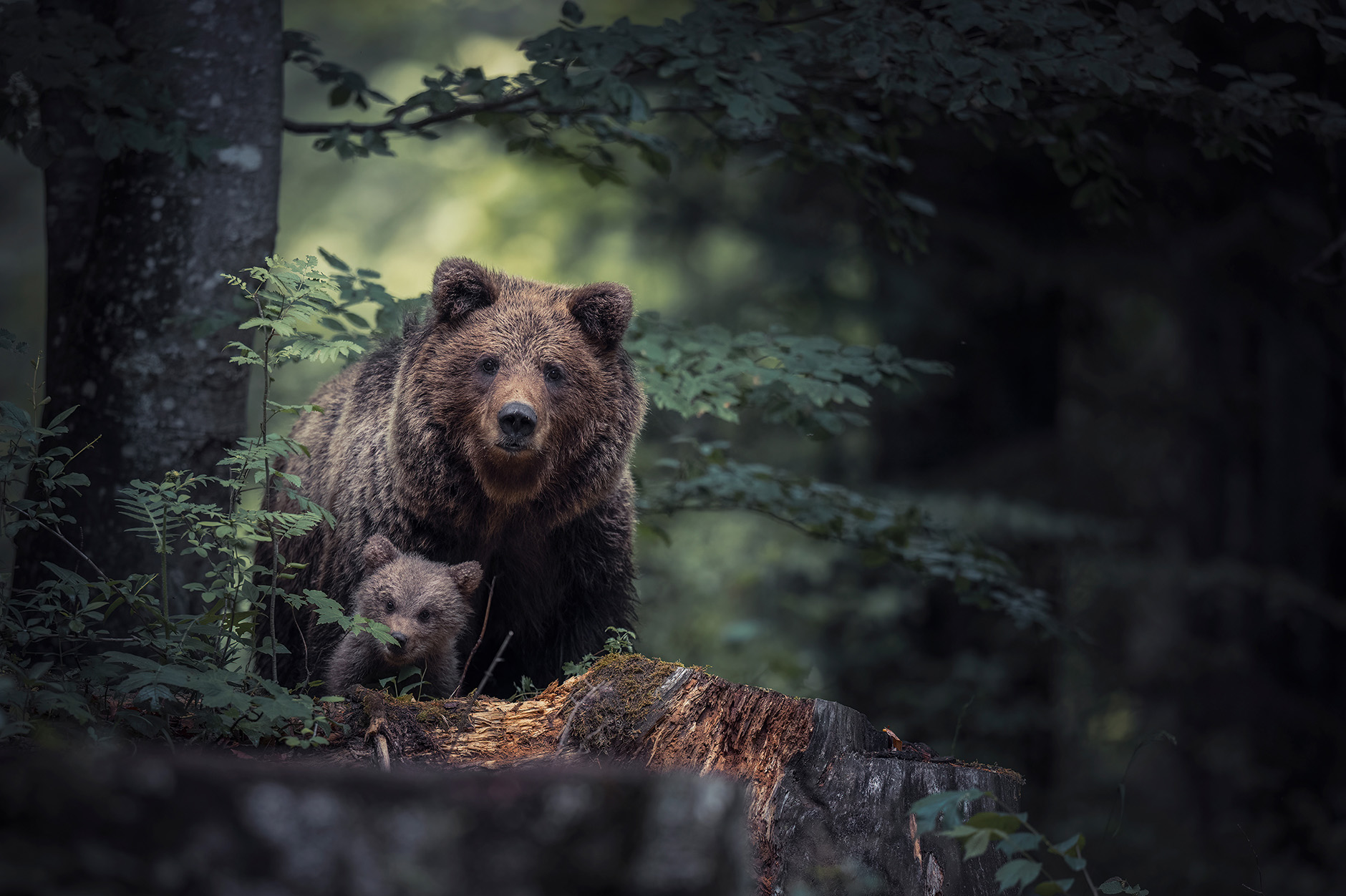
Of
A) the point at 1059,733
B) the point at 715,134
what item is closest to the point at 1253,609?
the point at 1059,733

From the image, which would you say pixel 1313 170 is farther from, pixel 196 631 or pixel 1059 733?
pixel 196 631

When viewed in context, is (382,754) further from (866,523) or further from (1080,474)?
(1080,474)

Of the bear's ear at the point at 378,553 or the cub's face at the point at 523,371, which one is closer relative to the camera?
the bear's ear at the point at 378,553

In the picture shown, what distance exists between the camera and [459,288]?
4.89 metres

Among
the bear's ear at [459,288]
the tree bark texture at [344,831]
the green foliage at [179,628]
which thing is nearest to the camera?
the tree bark texture at [344,831]

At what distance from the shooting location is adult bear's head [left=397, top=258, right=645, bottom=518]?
4.73m

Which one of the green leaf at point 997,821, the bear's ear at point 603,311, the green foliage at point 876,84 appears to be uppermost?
the green foliage at point 876,84

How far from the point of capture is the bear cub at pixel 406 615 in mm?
4332

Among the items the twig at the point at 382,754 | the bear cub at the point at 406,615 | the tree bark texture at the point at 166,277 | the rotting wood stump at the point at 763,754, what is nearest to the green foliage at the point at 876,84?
the tree bark texture at the point at 166,277

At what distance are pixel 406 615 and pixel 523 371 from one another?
4.07 ft

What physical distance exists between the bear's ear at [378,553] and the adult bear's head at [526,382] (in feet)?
1.36

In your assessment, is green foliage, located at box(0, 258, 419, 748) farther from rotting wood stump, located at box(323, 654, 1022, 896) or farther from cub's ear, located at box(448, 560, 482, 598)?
cub's ear, located at box(448, 560, 482, 598)

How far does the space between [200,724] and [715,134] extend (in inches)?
159

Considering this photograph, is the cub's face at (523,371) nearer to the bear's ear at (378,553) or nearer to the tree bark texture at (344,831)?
the bear's ear at (378,553)
